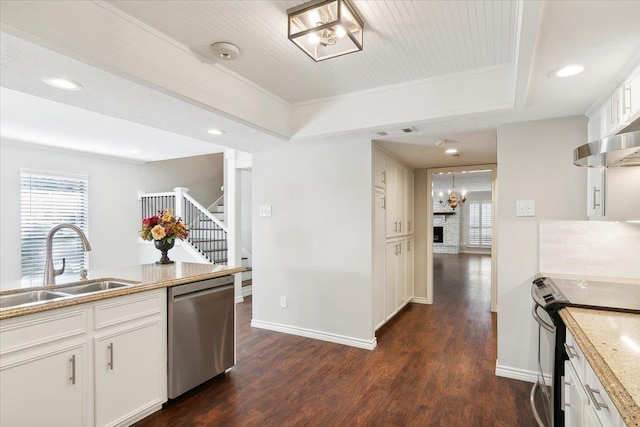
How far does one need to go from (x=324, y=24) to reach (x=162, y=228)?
2.12 meters

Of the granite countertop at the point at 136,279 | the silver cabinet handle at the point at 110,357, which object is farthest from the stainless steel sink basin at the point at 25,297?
the silver cabinet handle at the point at 110,357

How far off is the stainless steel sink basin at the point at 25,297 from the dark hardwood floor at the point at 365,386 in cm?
101

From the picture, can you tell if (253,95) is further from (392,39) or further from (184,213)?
(184,213)

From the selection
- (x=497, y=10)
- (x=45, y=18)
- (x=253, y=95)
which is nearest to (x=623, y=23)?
(x=497, y=10)

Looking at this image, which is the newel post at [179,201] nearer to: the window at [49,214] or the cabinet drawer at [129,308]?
the window at [49,214]

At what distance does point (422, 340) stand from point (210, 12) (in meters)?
3.52

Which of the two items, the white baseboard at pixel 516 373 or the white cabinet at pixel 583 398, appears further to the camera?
the white baseboard at pixel 516 373

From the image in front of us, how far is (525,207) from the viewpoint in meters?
2.80

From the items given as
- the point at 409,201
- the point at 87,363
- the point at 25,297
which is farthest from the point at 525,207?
the point at 25,297

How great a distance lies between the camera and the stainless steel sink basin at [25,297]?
2.00 m

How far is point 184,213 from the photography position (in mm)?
6309

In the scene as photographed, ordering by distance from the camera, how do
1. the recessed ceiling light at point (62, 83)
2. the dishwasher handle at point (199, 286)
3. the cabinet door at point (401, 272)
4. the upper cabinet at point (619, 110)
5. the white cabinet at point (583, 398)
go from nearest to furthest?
the white cabinet at point (583, 398), the upper cabinet at point (619, 110), the recessed ceiling light at point (62, 83), the dishwasher handle at point (199, 286), the cabinet door at point (401, 272)

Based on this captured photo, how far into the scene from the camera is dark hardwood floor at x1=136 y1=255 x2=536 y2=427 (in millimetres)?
2283

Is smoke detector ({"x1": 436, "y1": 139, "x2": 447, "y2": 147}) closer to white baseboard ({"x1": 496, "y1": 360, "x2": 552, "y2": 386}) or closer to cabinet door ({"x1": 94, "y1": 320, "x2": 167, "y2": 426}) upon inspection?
white baseboard ({"x1": 496, "y1": 360, "x2": 552, "y2": 386})
